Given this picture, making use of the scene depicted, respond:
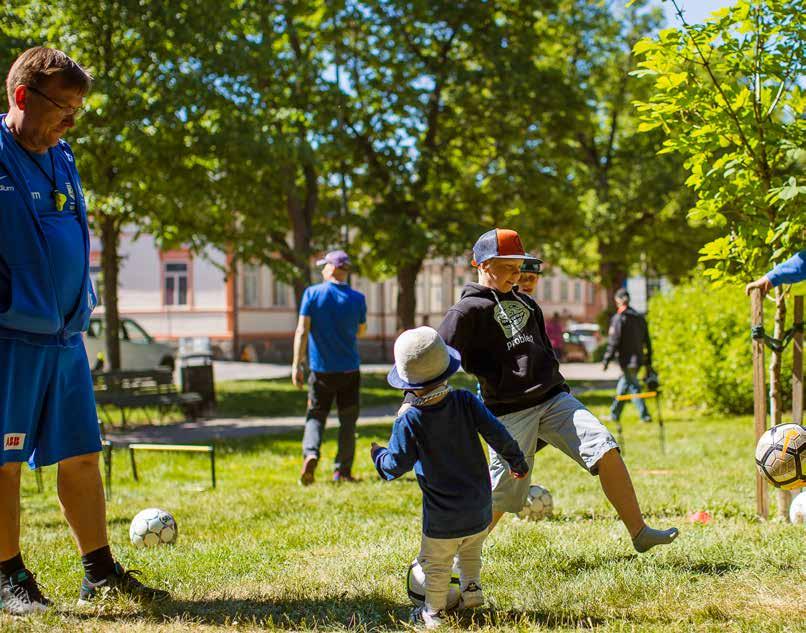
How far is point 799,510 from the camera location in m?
5.75

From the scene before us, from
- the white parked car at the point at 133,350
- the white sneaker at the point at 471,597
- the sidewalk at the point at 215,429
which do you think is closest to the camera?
the white sneaker at the point at 471,597

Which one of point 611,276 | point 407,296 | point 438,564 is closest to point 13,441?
point 438,564

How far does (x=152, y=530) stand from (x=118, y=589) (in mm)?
1609

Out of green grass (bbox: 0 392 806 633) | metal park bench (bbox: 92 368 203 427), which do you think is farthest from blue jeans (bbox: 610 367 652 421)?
metal park bench (bbox: 92 368 203 427)

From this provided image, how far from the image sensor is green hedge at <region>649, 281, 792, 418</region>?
14531 mm

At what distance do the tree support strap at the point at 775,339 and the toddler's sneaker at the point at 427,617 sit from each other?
2.95 meters

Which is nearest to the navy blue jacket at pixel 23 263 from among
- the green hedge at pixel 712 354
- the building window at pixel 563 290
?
the green hedge at pixel 712 354

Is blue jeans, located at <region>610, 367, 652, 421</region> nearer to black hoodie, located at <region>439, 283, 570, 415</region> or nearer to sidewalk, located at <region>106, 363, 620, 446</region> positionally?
sidewalk, located at <region>106, 363, 620, 446</region>

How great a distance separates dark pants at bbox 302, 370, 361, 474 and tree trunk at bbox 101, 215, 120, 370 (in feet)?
32.7

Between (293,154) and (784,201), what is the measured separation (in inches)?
467

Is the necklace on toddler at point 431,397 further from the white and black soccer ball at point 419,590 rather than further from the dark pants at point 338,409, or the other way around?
the dark pants at point 338,409

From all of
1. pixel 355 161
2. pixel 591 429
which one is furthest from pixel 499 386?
pixel 355 161

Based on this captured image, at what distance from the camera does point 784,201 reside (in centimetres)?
555

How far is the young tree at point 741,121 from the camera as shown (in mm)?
5688
